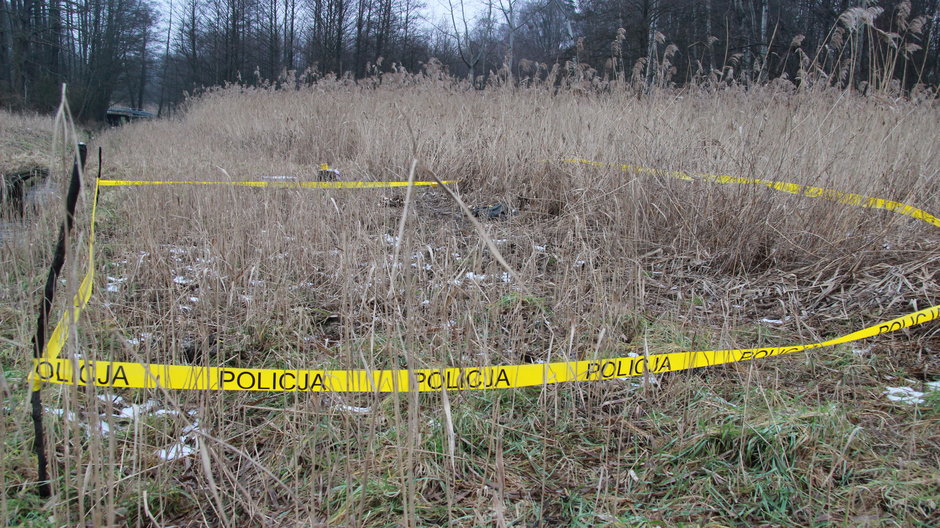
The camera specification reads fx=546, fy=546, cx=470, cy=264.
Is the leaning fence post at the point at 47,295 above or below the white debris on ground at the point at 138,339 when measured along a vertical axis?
above

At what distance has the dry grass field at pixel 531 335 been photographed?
4.98 feet

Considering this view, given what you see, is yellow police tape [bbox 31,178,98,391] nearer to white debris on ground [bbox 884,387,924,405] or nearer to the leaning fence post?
the leaning fence post

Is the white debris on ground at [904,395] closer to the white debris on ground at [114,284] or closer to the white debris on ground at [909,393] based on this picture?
the white debris on ground at [909,393]

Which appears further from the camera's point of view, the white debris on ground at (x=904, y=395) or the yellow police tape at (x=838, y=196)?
the yellow police tape at (x=838, y=196)

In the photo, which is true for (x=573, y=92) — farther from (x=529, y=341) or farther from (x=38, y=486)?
(x=38, y=486)

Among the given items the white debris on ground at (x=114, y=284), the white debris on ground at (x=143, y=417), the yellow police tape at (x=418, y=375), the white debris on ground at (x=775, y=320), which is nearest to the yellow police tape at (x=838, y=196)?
the white debris on ground at (x=775, y=320)

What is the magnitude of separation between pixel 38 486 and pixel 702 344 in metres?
2.42

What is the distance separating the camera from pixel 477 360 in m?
2.23

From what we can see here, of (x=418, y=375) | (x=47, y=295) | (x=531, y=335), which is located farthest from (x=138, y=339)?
(x=531, y=335)

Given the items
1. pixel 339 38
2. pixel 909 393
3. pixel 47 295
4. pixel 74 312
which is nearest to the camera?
pixel 74 312

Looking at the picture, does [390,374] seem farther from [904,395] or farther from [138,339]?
[904,395]

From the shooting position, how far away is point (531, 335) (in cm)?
256

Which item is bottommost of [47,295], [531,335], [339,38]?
[531,335]

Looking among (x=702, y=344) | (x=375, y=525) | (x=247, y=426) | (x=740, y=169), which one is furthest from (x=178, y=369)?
(x=740, y=169)
